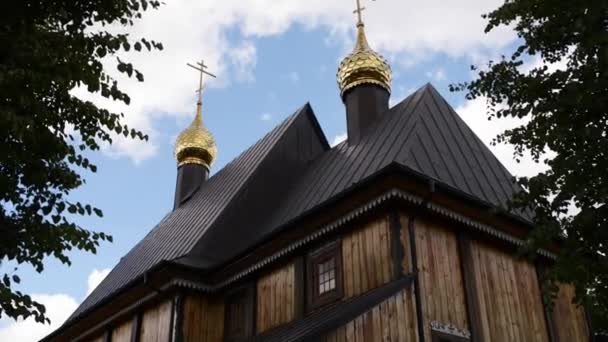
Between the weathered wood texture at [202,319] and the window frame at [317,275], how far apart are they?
9.01ft

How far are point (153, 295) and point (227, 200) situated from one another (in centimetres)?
298

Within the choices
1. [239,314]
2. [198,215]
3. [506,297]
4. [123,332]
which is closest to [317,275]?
[239,314]

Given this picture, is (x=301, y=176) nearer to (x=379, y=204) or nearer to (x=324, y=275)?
(x=324, y=275)

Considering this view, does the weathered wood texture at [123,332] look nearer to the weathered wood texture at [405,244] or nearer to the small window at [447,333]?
the weathered wood texture at [405,244]

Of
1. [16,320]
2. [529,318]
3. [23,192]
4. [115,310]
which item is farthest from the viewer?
[115,310]

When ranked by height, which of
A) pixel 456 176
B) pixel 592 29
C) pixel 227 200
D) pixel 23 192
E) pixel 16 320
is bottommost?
pixel 16 320

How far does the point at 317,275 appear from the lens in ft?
40.3

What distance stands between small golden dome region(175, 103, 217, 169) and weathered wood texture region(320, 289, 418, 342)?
50.0ft

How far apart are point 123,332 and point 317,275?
5731 mm

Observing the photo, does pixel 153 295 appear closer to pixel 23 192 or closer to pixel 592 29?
pixel 23 192

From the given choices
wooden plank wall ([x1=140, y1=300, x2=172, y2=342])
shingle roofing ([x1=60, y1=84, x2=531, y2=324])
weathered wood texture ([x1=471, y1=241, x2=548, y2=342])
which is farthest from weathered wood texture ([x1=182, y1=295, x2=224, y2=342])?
weathered wood texture ([x1=471, y1=241, x2=548, y2=342])

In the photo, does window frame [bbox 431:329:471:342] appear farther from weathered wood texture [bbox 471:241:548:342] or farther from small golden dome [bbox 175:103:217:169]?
small golden dome [bbox 175:103:217:169]

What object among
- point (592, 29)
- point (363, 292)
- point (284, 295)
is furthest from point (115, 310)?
point (592, 29)

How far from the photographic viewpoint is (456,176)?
506 inches
